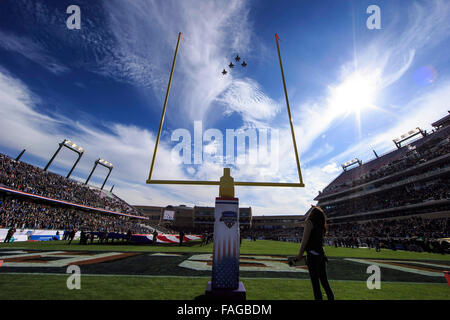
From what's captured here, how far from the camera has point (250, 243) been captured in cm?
3162

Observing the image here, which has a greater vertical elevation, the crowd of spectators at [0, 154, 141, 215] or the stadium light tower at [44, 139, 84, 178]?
the stadium light tower at [44, 139, 84, 178]

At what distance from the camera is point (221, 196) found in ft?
14.8

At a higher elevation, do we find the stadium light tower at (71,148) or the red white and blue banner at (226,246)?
the stadium light tower at (71,148)

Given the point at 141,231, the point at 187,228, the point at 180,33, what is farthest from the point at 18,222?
the point at 187,228

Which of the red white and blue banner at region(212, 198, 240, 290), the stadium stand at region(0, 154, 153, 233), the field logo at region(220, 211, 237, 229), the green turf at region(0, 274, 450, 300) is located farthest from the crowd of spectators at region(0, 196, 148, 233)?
the field logo at region(220, 211, 237, 229)

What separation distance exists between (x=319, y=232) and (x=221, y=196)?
201 centimetres

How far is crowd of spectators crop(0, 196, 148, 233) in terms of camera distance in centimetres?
2326

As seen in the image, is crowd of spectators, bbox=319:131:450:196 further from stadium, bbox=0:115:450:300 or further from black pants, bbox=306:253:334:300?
black pants, bbox=306:253:334:300

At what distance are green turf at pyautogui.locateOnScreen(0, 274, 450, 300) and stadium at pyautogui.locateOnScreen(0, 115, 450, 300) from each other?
0.08 feet

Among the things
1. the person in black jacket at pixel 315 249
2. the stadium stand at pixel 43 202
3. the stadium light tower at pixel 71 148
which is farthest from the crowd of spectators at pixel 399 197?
→ the stadium light tower at pixel 71 148

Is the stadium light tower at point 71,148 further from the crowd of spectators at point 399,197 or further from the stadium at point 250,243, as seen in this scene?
the crowd of spectators at point 399,197

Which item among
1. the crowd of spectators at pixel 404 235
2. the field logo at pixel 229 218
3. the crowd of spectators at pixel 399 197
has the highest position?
the crowd of spectators at pixel 399 197

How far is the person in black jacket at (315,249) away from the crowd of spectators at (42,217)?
2826cm

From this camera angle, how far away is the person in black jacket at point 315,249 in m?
3.30
